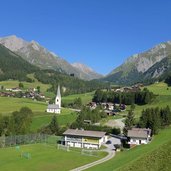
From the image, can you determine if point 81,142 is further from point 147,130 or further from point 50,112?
point 50,112

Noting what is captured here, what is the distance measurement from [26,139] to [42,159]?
25017 mm

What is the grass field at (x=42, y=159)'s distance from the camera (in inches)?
2596

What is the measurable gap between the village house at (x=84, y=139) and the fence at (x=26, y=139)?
4.14 meters

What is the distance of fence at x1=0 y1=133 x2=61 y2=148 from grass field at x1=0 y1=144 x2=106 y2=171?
154 inches

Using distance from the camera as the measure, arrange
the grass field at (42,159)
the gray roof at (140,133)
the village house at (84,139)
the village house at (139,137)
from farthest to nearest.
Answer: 1. the village house at (84,139)
2. the gray roof at (140,133)
3. the village house at (139,137)
4. the grass field at (42,159)

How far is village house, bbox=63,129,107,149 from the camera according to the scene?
10047cm

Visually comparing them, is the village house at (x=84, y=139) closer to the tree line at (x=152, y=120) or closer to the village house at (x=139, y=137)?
the village house at (x=139, y=137)

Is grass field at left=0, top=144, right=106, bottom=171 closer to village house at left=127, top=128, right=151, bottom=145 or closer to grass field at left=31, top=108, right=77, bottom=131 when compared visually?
village house at left=127, top=128, right=151, bottom=145

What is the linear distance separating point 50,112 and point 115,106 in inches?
1565

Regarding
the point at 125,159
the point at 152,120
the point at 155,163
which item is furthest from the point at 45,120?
the point at 155,163

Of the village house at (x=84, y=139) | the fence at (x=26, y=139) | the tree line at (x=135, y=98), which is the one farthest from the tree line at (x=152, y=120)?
the tree line at (x=135, y=98)

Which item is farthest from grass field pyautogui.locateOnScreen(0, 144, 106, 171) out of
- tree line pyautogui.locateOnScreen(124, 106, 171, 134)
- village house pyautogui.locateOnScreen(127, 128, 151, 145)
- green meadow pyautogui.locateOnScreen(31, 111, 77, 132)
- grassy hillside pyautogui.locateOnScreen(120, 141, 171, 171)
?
green meadow pyautogui.locateOnScreen(31, 111, 77, 132)

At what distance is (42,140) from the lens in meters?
101

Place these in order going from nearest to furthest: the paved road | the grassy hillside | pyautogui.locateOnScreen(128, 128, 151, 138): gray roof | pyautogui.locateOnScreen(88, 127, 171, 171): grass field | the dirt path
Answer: the grassy hillside, pyautogui.locateOnScreen(88, 127, 171, 171): grass field, the paved road, pyautogui.locateOnScreen(128, 128, 151, 138): gray roof, the dirt path
